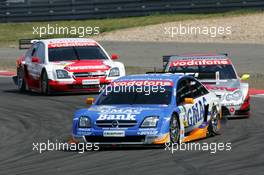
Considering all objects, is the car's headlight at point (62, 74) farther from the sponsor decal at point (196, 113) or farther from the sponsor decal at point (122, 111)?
the sponsor decal at point (122, 111)

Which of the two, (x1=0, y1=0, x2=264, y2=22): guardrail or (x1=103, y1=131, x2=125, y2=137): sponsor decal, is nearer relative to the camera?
(x1=103, y1=131, x2=125, y2=137): sponsor decal

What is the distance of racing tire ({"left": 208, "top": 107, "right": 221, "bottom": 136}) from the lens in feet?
51.1

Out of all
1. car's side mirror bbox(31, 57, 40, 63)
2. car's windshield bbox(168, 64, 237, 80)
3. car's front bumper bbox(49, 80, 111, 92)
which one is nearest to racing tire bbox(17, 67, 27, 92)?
car's side mirror bbox(31, 57, 40, 63)

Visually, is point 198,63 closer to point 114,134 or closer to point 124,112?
point 124,112

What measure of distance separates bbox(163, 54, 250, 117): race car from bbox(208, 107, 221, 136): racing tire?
1.60 m

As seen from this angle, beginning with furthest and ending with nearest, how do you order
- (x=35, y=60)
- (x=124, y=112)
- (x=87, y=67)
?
1. (x=35, y=60)
2. (x=87, y=67)
3. (x=124, y=112)

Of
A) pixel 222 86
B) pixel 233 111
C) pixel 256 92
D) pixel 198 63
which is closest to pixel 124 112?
pixel 233 111

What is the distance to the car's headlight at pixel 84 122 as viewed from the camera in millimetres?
14148

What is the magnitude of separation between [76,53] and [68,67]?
0.76 m

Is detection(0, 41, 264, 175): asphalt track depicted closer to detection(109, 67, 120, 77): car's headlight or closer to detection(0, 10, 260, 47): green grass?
detection(109, 67, 120, 77): car's headlight

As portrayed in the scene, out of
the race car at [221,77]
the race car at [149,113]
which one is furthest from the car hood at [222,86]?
the race car at [149,113]

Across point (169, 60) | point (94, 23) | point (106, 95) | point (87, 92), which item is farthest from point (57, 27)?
point (106, 95)

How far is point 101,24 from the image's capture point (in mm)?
46219

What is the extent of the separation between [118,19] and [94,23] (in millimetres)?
1204
